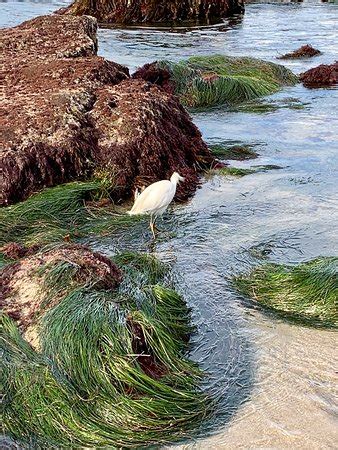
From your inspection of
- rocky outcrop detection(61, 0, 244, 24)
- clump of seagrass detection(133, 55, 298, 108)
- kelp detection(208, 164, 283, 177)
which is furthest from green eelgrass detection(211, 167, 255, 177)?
rocky outcrop detection(61, 0, 244, 24)

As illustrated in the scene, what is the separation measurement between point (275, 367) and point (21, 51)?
235 inches

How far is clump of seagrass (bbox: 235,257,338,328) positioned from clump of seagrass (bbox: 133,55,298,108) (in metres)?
5.26

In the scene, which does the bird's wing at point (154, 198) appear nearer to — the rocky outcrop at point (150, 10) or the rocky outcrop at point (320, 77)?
the rocky outcrop at point (320, 77)

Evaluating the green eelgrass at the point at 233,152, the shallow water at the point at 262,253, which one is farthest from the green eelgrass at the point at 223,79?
the green eelgrass at the point at 233,152

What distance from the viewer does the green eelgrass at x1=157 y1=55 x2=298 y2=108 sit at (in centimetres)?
1197

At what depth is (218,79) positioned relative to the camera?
12352mm

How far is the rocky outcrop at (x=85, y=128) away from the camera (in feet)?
24.4

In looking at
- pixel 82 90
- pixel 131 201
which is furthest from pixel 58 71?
pixel 131 201

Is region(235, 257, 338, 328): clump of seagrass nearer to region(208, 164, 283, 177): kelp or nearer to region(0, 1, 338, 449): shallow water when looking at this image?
region(0, 1, 338, 449): shallow water

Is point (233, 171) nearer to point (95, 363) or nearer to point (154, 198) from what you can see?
point (154, 198)

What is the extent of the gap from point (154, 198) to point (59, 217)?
3.11 feet

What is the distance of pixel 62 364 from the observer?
4.37 m

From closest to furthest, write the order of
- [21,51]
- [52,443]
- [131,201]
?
[52,443]
[131,201]
[21,51]

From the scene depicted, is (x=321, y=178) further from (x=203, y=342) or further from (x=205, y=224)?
(x=203, y=342)
